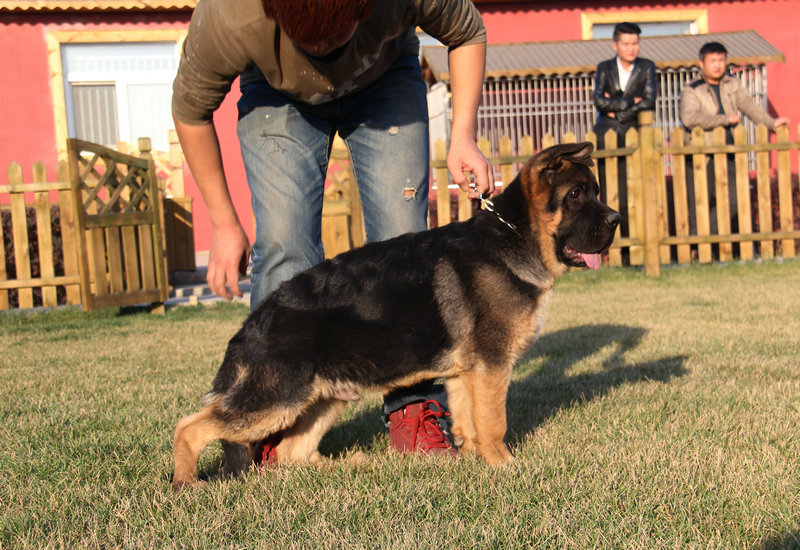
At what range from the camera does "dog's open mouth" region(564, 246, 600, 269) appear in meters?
3.59

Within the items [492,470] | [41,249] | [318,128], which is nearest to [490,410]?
[492,470]

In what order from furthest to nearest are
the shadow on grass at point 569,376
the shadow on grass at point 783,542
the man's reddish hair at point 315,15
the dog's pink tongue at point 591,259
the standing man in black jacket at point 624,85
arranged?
1. the standing man in black jacket at point 624,85
2. the shadow on grass at point 569,376
3. the dog's pink tongue at point 591,259
4. the man's reddish hair at point 315,15
5. the shadow on grass at point 783,542

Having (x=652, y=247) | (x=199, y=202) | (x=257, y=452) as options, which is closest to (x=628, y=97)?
(x=652, y=247)

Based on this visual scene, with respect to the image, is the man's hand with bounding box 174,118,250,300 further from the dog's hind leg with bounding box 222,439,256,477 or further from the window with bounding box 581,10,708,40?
the window with bounding box 581,10,708,40

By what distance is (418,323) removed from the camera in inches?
132

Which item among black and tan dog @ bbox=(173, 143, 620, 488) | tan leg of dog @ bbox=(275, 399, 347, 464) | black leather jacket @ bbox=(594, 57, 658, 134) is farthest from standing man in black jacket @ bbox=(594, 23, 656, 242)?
tan leg of dog @ bbox=(275, 399, 347, 464)

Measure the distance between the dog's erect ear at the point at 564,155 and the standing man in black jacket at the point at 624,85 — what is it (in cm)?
733

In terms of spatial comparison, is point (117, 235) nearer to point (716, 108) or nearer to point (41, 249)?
point (41, 249)

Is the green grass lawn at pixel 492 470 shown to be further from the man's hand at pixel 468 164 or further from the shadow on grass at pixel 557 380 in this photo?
the man's hand at pixel 468 164

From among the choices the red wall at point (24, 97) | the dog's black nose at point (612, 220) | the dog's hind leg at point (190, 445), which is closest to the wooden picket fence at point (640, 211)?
the red wall at point (24, 97)

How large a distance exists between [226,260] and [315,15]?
119cm

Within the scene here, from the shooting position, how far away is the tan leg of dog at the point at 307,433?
359 cm

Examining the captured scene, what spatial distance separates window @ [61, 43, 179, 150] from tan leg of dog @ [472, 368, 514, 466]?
614 inches

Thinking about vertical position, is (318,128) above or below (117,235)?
above
